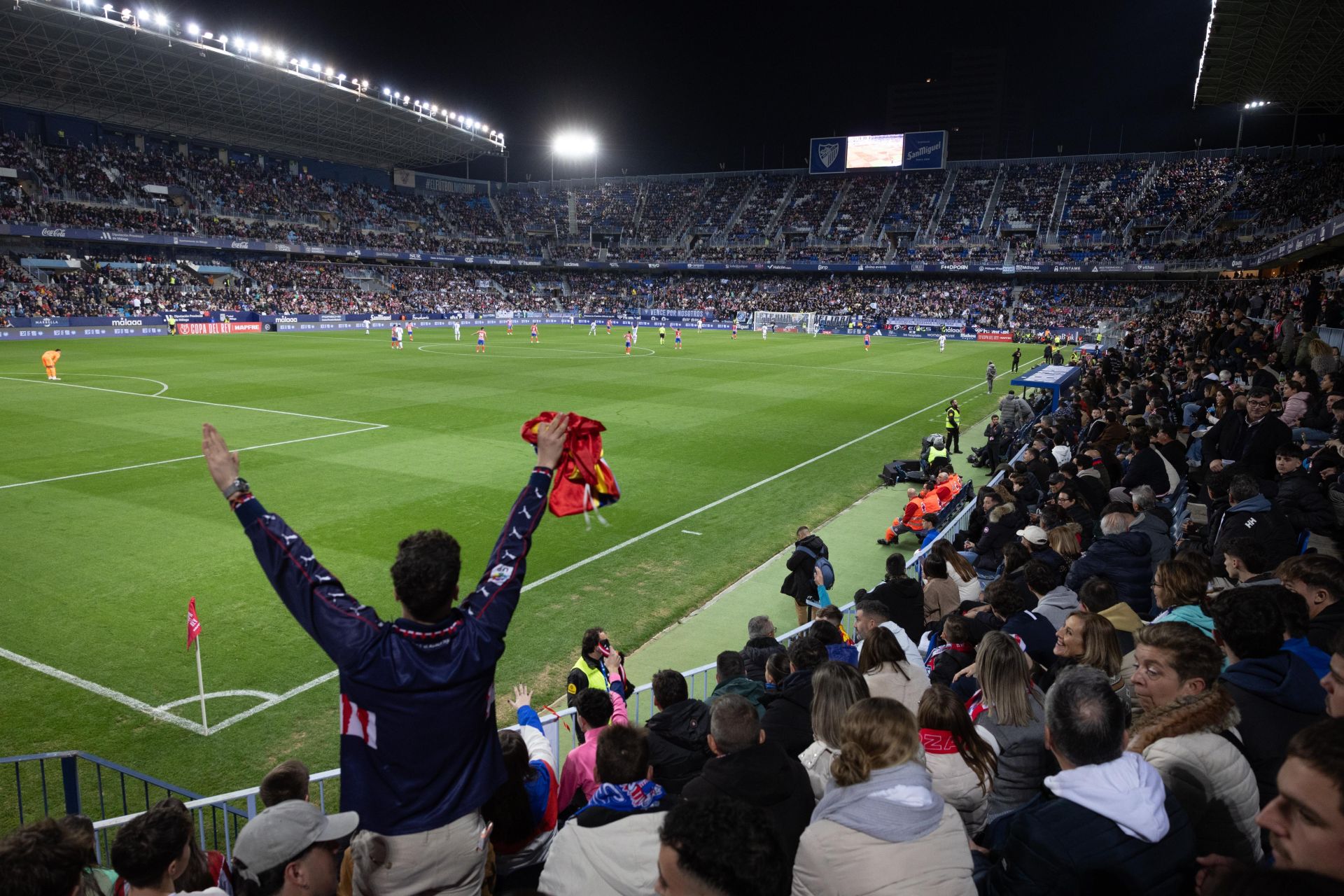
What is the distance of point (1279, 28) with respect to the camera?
90.1ft

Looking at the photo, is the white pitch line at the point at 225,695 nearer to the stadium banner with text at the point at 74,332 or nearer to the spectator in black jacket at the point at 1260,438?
the spectator in black jacket at the point at 1260,438

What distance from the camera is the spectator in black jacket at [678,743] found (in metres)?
4.68

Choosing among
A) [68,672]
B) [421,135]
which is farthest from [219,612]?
[421,135]

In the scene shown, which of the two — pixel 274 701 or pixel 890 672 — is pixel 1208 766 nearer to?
pixel 890 672

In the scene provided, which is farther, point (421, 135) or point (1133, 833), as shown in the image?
point (421, 135)

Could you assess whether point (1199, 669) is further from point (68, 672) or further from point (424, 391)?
point (424, 391)

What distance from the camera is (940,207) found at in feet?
286

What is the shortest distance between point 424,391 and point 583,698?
87.8 feet

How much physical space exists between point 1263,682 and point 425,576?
155 inches

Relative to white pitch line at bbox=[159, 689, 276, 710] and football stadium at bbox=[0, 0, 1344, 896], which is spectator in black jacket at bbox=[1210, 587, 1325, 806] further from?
white pitch line at bbox=[159, 689, 276, 710]

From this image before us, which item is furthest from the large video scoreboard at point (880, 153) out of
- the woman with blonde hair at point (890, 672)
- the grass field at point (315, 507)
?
the woman with blonde hair at point (890, 672)

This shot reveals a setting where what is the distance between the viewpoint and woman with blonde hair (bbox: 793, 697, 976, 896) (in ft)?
9.16

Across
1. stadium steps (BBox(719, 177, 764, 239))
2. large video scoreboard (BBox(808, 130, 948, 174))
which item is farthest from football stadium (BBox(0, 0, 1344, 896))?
stadium steps (BBox(719, 177, 764, 239))

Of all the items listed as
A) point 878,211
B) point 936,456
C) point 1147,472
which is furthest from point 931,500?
point 878,211
